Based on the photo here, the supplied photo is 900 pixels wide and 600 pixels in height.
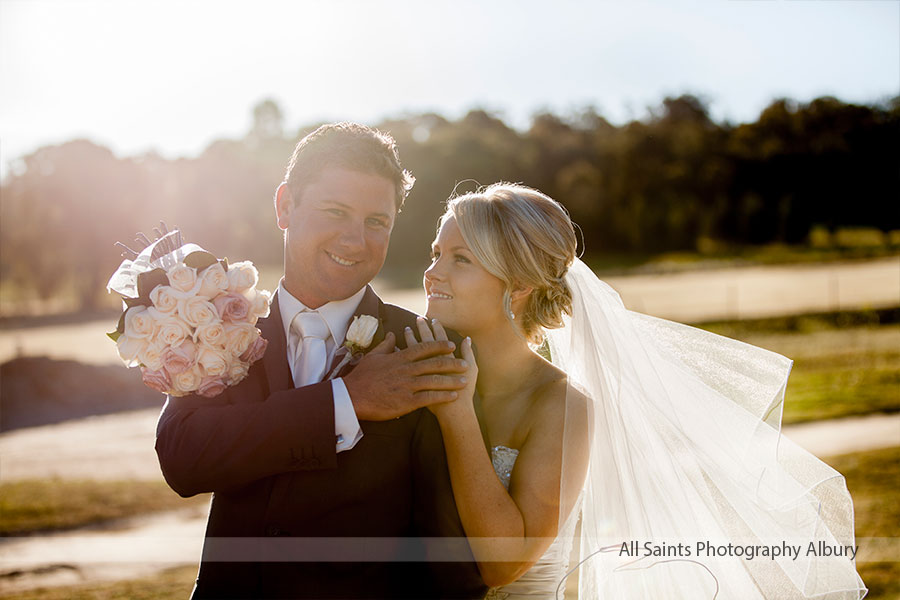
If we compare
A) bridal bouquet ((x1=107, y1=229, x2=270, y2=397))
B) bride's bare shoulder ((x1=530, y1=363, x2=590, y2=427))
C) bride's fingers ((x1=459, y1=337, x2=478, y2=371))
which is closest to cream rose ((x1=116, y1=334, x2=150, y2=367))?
bridal bouquet ((x1=107, y1=229, x2=270, y2=397))

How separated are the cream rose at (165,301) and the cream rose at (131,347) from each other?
12 centimetres

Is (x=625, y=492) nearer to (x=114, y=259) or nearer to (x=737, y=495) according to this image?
(x=737, y=495)

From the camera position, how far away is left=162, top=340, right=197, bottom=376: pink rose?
271cm

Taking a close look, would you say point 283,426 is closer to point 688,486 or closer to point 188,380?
point 188,380

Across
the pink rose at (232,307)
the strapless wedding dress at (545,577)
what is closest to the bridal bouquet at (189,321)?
the pink rose at (232,307)

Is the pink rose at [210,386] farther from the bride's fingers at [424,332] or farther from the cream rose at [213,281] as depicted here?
the bride's fingers at [424,332]

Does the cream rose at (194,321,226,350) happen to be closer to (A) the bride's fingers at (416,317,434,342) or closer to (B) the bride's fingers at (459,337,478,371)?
(A) the bride's fingers at (416,317,434,342)

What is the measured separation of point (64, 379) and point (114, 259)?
23.4 ft

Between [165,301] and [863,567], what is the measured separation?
5923 millimetres

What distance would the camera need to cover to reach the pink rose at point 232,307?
282 cm

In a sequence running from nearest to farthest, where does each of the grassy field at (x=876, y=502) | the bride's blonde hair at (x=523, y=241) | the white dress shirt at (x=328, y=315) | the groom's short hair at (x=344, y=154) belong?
the white dress shirt at (x=328, y=315), the groom's short hair at (x=344, y=154), the bride's blonde hair at (x=523, y=241), the grassy field at (x=876, y=502)

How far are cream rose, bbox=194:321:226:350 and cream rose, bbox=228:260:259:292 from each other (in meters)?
0.19

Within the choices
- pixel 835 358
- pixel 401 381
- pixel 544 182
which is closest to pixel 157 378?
pixel 401 381

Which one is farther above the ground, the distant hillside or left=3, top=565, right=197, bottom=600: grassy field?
left=3, top=565, right=197, bottom=600: grassy field
